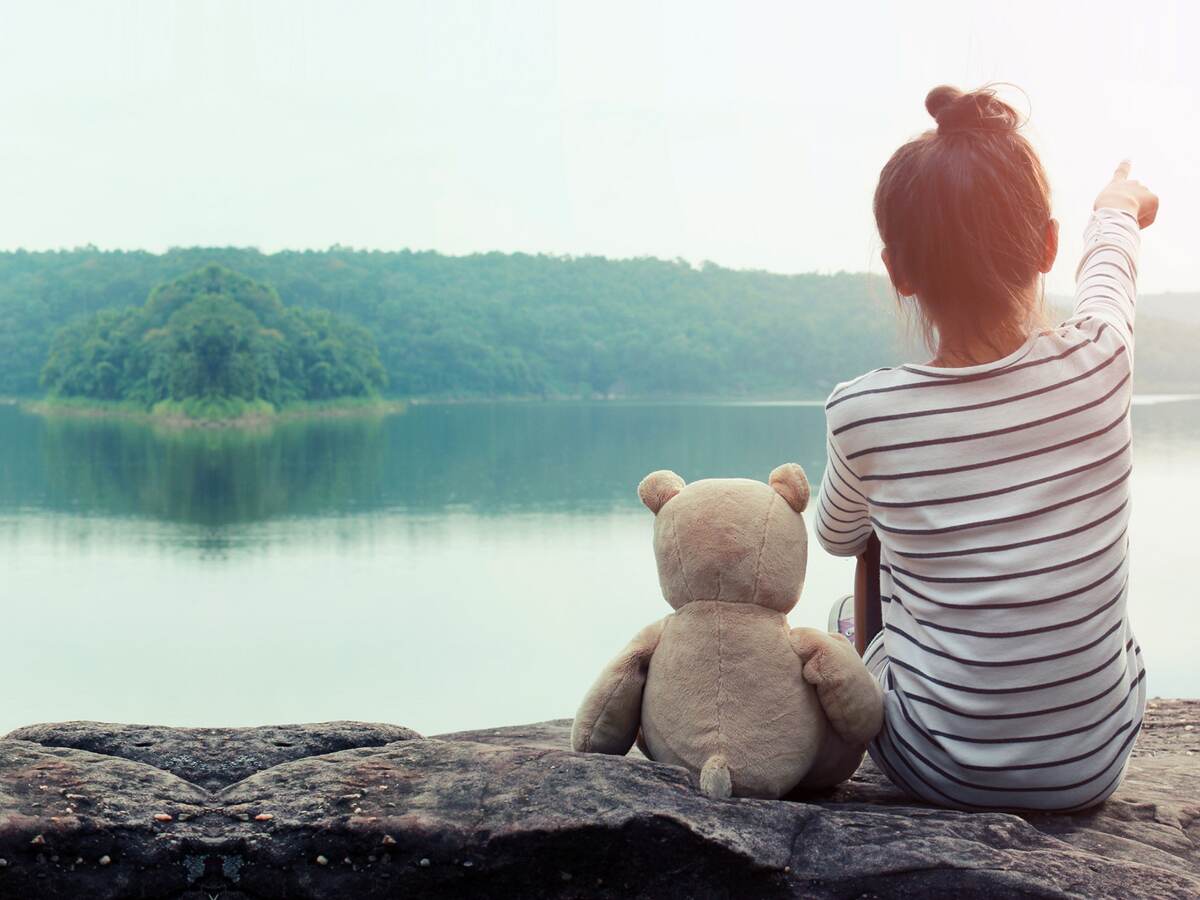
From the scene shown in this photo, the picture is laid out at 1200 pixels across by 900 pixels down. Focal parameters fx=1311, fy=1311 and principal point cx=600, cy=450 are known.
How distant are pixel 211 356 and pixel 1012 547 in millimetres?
32526

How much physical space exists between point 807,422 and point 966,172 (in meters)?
28.4

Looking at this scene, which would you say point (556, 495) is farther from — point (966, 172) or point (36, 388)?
point (36, 388)

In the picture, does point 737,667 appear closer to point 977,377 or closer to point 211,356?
point 977,377

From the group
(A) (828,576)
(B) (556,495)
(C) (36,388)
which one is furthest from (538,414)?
(A) (828,576)

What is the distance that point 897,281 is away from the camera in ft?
4.37

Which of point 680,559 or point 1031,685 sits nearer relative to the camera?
point 1031,685

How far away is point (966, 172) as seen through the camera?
127 cm

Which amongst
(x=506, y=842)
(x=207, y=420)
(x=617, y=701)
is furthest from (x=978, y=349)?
(x=207, y=420)

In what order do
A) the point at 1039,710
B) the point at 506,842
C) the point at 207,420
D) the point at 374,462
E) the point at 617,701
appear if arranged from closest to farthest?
the point at 506,842, the point at 1039,710, the point at 617,701, the point at 374,462, the point at 207,420

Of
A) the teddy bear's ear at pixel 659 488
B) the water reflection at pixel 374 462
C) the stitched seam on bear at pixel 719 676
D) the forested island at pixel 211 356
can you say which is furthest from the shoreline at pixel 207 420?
the stitched seam on bear at pixel 719 676

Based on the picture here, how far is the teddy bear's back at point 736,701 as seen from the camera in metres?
1.30

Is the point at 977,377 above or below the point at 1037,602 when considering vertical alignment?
above

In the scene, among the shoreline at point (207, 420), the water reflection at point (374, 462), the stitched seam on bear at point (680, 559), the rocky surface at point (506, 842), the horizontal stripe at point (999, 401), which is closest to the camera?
the rocky surface at point (506, 842)

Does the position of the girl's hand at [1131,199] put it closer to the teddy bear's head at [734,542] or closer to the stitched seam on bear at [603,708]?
the teddy bear's head at [734,542]
